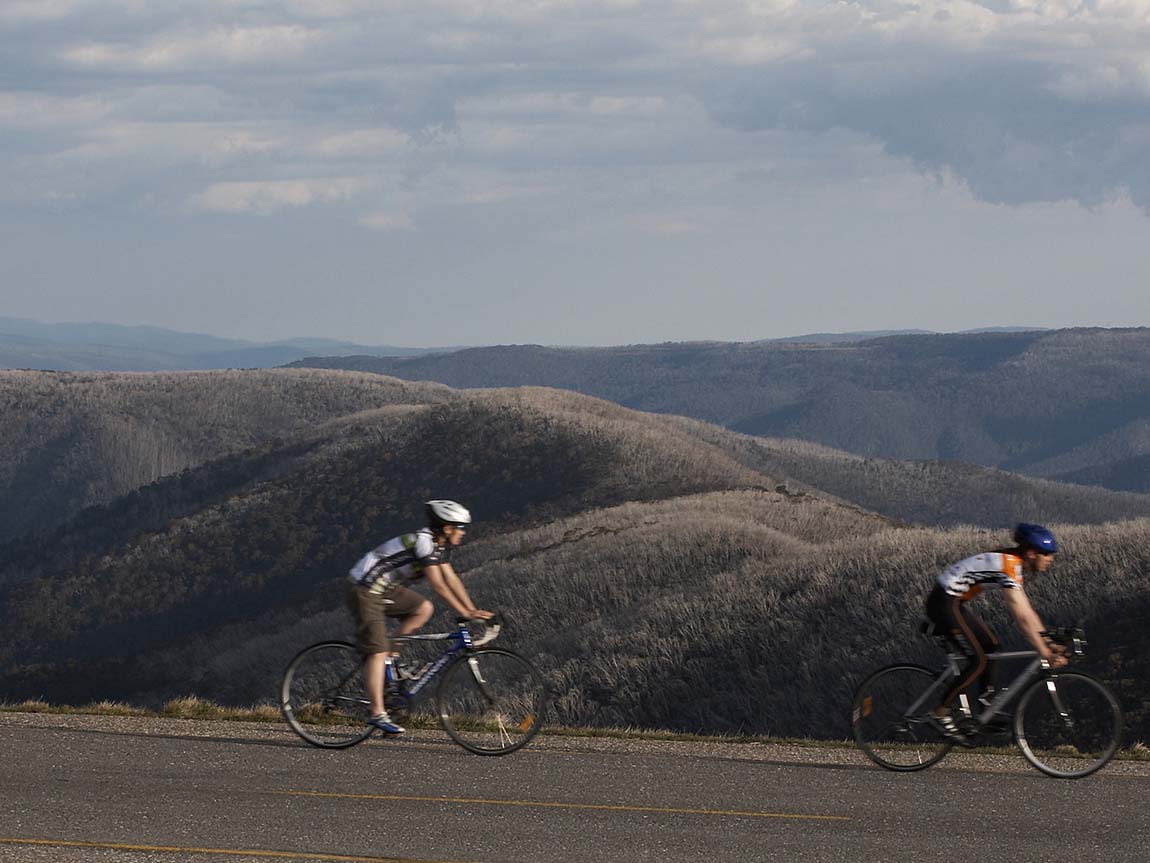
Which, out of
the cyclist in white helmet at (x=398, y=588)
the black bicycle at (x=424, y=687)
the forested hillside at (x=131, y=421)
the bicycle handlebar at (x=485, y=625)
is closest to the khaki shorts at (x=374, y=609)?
the cyclist in white helmet at (x=398, y=588)

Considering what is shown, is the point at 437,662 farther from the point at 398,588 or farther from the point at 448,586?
the point at 448,586

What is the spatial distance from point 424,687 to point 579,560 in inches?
1255

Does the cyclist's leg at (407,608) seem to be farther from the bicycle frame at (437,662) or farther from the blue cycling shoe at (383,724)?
the blue cycling shoe at (383,724)

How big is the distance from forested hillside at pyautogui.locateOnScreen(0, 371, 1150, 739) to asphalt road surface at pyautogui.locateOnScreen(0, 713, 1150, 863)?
39.1 ft

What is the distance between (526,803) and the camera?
1062cm

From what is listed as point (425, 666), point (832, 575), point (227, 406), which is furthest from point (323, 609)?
point (227, 406)

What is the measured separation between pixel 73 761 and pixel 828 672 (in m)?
18.9

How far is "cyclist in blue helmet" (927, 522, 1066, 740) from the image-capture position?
36.8ft

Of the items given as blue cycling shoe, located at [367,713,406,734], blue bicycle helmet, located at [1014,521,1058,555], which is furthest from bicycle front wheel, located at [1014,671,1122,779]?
blue cycling shoe, located at [367,713,406,734]

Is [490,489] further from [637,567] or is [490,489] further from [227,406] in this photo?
[227,406]

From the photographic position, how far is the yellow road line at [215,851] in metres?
9.13

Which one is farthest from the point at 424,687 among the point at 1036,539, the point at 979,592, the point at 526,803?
the point at 1036,539

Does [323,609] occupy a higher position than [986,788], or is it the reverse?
[986,788]

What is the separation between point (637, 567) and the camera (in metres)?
40.8
